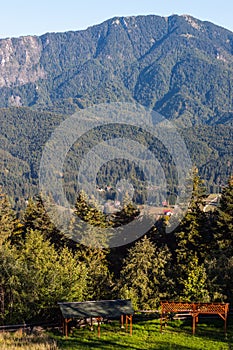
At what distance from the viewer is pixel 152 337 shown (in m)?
26.7

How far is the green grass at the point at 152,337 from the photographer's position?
2523cm

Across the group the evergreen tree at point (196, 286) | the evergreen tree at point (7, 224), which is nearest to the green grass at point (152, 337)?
the evergreen tree at point (196, 286)

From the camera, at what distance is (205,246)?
3900 centimetres

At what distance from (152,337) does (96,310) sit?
329 cm

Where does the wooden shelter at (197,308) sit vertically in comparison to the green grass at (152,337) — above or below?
above

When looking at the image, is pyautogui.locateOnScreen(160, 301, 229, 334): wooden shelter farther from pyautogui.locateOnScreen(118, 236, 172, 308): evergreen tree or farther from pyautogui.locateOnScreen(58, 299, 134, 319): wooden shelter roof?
pyautogui.locateOnScreen(118, 236, 172, 308): evergreen tree

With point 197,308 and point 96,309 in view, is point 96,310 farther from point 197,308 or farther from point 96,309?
point 197,308

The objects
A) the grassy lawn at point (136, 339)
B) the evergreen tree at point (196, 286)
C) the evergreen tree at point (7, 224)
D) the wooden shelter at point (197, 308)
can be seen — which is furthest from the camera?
the evergreen tree at point (7, 224)

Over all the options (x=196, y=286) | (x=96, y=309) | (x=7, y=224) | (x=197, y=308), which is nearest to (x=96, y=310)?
(x=96, y=309)

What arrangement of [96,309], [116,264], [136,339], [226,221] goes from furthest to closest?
1. [116,264]
2. [226,221]
3. [96,309]
4. [136,339]

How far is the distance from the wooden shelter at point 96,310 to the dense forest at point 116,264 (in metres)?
2.98

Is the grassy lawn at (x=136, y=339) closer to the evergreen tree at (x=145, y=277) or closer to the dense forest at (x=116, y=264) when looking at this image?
the dense forest at (x=116, y=264)

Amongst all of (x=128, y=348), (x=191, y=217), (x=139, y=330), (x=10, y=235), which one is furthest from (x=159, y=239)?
(x=128, y=348)

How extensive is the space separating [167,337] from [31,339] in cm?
709
